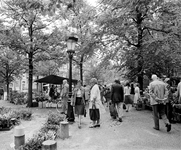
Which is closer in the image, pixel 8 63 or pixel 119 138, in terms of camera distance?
pixel 119 138

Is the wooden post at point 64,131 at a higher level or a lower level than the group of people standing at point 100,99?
lower

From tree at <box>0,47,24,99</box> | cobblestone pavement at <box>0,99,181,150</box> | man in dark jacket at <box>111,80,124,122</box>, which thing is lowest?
cobblestone pavement at <box>0,99,181,150</box>

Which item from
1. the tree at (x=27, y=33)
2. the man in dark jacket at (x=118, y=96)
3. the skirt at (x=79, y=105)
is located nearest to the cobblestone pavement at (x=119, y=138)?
the skirt at (x=79, y=105)

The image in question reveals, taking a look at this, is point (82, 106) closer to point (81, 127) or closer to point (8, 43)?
point (81, 127)

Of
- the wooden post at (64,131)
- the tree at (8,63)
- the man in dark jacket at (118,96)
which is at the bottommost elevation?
the wooden post at (64,131)

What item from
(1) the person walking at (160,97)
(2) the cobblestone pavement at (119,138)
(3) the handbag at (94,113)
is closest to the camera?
(2) the cobblestone pavement at (119,138)

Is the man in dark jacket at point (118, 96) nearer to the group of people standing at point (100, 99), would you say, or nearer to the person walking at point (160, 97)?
the group of people standing at point (100, 99)

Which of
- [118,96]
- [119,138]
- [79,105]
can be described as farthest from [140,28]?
[119,138]

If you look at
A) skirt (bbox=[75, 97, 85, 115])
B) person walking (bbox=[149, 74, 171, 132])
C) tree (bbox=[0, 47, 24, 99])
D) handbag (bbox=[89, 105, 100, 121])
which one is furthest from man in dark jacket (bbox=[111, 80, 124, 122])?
tree (bbox=[0, 47, 24, 99])

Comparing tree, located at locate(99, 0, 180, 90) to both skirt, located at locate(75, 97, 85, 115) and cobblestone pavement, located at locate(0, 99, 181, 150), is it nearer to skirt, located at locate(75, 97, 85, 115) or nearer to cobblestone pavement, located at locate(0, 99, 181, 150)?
cobblestone pavement, located at locate(0, 99, 181, 150)

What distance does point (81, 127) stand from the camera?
630cm

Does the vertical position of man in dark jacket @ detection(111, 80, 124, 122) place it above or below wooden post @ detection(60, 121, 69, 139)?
above

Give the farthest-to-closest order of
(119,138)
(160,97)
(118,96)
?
1. (118,96)
2. (160,97)
3. (119,138)

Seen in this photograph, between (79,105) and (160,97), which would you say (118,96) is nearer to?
(79,105)
